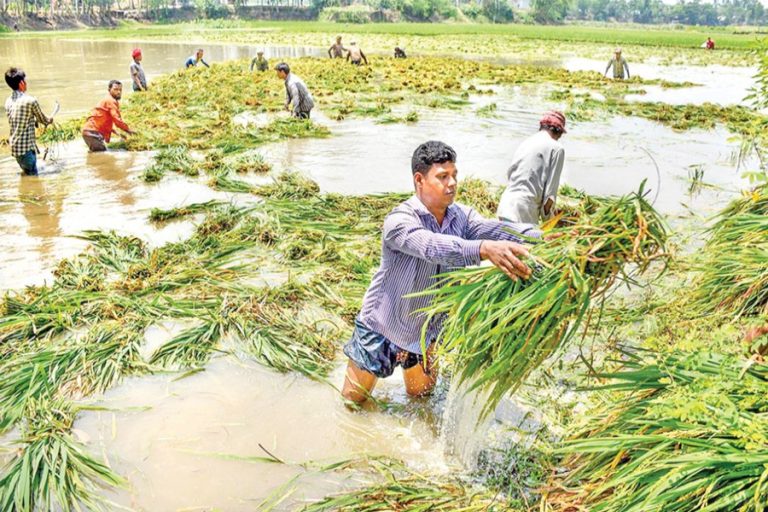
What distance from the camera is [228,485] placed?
292cm

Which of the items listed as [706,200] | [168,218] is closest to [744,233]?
[706,200]

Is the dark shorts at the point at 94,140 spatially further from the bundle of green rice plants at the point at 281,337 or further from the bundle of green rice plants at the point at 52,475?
the bundle of green rice plants at the point at 52,475

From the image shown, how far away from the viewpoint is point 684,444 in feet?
6.66

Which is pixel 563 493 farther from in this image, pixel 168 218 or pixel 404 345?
pixel 168 218

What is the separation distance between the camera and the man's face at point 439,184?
9.24 feet

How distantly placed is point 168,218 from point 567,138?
25.4 feet

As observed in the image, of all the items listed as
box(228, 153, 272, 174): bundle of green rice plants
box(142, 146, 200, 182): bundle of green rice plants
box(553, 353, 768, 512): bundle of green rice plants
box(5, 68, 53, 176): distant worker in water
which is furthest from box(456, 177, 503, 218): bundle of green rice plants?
box(5, 68, 53, 176): distant worker in water

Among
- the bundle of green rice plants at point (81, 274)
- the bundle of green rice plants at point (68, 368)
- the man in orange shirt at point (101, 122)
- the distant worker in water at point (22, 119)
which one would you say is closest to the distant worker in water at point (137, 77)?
the man in orange shirt at point (101, 122)

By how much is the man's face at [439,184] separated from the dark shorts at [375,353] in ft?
2.55

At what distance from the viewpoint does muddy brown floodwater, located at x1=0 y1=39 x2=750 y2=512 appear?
120 inches

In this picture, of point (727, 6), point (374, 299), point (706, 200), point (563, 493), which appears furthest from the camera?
point (727, 6)

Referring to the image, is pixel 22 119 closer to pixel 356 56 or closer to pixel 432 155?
pixel 432 155

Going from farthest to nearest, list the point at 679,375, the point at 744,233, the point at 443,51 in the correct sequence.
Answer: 1. the point at 443,51
2. the point at 744,233
3. the point at 679,375

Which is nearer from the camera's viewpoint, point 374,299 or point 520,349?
point 520,349
